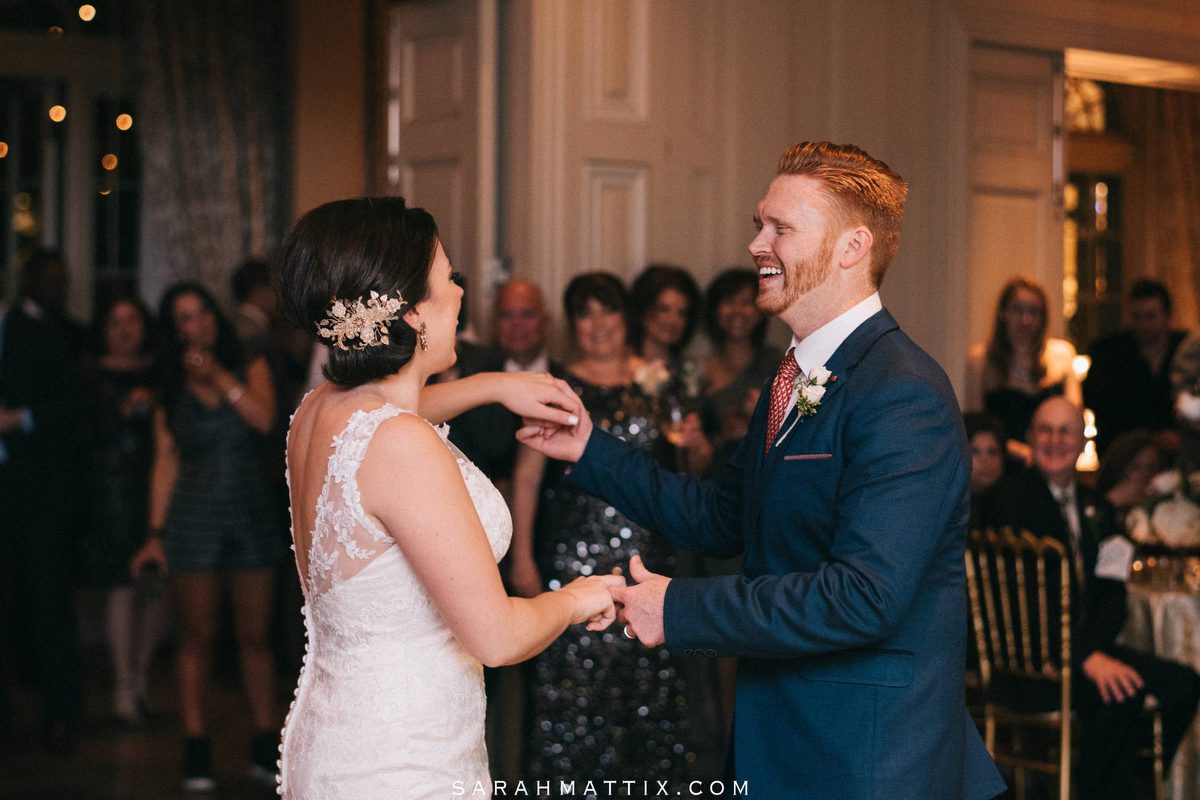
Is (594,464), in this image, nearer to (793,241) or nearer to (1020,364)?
(793,241)

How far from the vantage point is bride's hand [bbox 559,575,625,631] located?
228cm

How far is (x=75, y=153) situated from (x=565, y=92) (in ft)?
A: 14.7

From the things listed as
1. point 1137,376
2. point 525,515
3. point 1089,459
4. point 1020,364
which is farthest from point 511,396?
point 1089,459

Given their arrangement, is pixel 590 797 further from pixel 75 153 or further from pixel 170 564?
pixel 75 153

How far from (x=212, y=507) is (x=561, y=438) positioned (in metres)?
2.58

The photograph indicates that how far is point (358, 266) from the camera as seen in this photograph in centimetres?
216

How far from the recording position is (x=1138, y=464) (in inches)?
211

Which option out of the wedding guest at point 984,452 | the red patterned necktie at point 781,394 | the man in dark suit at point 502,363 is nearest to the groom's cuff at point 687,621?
the red patterned necktie at point 781,394

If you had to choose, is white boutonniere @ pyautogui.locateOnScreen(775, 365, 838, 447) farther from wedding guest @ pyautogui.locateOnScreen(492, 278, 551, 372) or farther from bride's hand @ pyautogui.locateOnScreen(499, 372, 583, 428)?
wedding guest @ pyautogui.locateOnScreen(492, 278, 551, 372)

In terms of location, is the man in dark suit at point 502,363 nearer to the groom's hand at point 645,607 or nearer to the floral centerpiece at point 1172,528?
the groom's hand at point 645,607

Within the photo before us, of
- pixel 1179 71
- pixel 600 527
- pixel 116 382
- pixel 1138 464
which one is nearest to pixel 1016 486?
pixel 1138 464

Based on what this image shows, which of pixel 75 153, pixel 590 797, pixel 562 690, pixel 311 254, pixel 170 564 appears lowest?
pixel 590 797

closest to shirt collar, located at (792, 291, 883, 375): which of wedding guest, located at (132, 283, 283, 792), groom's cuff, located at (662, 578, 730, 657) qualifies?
groom's cuff, located at (662, 578, 730, 657)

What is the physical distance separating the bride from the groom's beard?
519mm
